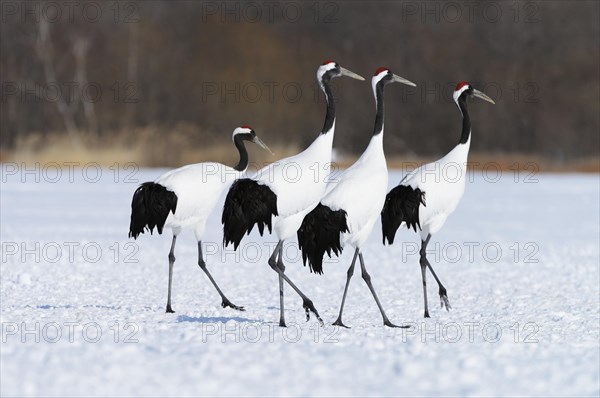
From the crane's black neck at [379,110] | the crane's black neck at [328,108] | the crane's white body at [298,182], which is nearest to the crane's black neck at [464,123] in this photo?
the crane's black neck at [379,110]

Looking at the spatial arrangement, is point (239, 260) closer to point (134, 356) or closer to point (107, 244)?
point (107, 244)

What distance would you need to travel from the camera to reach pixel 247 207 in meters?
6.13

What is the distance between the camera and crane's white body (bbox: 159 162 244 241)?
267 inches

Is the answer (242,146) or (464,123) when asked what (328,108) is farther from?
(464,123)

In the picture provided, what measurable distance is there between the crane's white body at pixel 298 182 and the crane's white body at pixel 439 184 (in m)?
0.89

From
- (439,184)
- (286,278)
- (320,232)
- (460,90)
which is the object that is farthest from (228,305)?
(460,90)

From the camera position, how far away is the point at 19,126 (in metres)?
30.8

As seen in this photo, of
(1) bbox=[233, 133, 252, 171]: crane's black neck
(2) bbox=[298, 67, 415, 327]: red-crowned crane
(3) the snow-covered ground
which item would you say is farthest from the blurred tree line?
(2) bbox=[298, 67, 415, 327]: red-crowned crane

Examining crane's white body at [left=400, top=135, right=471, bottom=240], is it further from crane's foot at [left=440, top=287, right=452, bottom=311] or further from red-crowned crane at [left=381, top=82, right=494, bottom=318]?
crane's foot at [left=440, top=287, right=452, bottom=311]

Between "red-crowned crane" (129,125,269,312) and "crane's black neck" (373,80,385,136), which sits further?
"red-crowned crane" (129,125,269,312)

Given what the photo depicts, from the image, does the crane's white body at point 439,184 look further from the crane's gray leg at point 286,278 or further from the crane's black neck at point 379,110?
the crane's gray leg at point 286,278

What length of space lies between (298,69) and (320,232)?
2867 centimetres

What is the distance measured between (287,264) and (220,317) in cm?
349

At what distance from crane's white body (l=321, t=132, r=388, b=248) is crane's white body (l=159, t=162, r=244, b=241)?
850 mm
